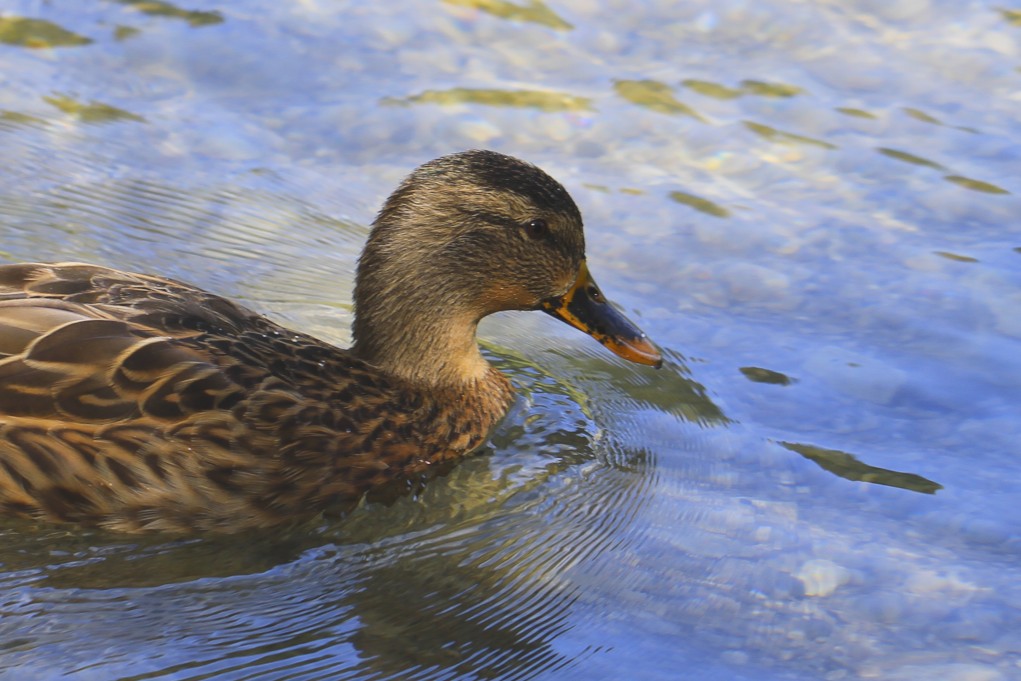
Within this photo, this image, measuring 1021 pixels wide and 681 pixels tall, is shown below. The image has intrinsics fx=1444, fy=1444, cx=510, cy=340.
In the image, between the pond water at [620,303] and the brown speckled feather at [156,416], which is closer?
the pond water at [620,303]

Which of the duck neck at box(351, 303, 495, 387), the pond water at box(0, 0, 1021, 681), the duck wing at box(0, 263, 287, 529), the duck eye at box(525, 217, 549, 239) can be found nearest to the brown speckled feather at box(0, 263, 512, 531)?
the duck wing at box(0, 263, 287, 529)

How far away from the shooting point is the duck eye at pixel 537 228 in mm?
6141

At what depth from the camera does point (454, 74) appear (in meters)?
8.98

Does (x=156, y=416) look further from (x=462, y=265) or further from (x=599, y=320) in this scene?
(x=599, y=320)

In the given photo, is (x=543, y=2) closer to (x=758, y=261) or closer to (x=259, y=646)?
(x=758, y=261)

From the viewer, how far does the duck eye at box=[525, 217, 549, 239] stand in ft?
20.1

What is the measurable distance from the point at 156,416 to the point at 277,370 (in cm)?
54

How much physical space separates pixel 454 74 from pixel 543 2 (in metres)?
1.14

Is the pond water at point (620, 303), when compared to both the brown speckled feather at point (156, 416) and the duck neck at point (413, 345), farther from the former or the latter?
the duck neck at point (413, 345)

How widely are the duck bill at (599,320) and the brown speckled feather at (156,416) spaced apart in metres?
1.11

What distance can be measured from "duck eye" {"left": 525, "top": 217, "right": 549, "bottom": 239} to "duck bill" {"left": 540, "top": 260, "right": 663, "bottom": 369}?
10.0 inches

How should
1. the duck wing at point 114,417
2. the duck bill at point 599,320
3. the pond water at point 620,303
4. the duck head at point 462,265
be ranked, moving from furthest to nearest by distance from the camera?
1. the duck bill at point 599,320
2. the duck head at point 462,265
3. the duck wing at point 114,417
4. the pond water at point 620,303

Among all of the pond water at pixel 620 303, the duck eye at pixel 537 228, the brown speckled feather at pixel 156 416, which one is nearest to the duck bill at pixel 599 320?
the duck eye at pixel 537 228

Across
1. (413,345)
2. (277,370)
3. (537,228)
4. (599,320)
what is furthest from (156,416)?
(599,320)
